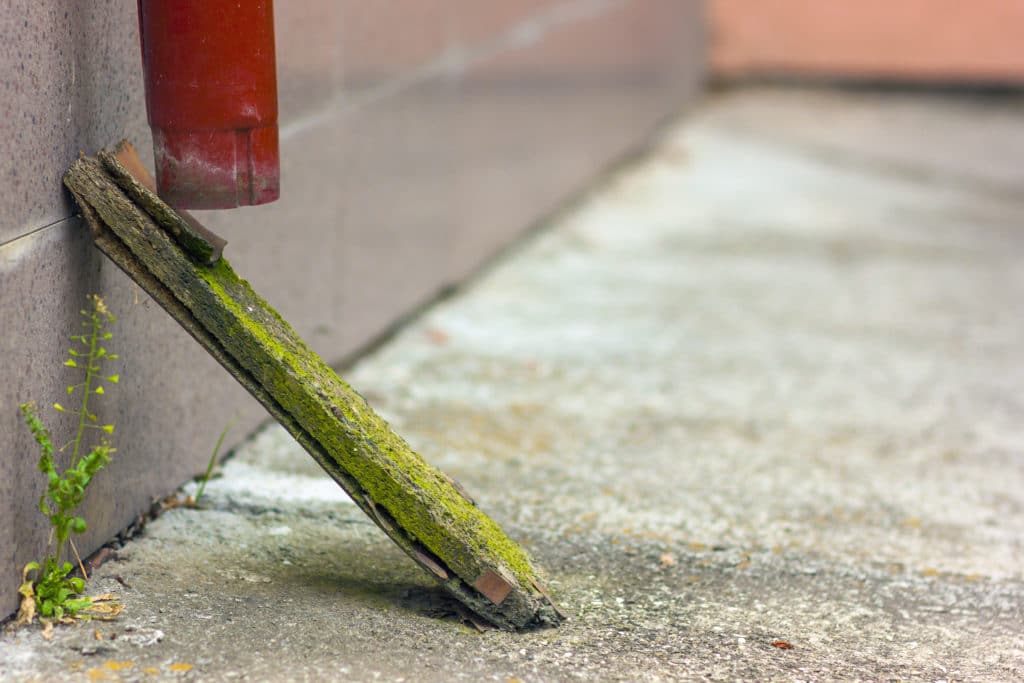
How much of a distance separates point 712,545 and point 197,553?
44.6 inches

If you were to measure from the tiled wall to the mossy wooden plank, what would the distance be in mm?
119

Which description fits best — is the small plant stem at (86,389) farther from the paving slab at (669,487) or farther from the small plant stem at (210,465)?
the small plant stem at (210,465)

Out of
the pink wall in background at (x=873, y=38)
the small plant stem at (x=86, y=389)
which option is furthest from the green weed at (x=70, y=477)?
the pink wall in background at (x=873, y=38)

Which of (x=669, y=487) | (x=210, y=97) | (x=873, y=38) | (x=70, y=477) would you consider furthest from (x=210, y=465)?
(x=873, y=38)

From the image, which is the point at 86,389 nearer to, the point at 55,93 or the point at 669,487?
the point at 55,93

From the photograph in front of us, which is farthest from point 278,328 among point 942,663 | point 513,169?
point 513,169

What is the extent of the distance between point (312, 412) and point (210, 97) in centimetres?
60

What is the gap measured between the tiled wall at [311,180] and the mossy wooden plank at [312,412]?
0.39 ft

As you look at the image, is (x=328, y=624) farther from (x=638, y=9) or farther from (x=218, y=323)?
(x=638, y=9)

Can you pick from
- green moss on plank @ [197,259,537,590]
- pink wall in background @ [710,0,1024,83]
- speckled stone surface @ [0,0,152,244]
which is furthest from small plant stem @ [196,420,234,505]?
pink wall in background @ [710,0,1024,83]

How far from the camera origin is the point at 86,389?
235cm

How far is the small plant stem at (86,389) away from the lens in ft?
7.59

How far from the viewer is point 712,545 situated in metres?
2.87

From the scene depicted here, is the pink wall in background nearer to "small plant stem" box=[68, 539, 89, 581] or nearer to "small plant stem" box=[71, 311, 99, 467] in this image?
"small plant stem" box=[71, 311, 99, 467]
